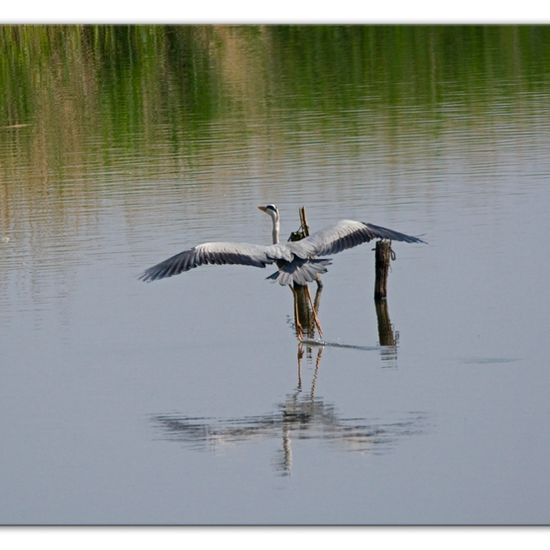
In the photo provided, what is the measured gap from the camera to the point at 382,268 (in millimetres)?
12656

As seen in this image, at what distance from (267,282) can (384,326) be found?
4.97 feet

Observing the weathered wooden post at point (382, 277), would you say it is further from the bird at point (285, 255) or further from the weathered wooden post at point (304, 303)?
the bird at point (285, 255)

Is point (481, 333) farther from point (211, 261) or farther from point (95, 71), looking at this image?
point (95, 71)

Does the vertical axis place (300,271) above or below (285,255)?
below

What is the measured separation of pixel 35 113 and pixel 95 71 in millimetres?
1354

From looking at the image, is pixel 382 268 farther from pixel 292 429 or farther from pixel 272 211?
pixel 292 429

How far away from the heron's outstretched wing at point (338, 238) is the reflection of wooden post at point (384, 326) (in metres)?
0.58

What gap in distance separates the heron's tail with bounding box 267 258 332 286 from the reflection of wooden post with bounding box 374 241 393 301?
3.16 feet

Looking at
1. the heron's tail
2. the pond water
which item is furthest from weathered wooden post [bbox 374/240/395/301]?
the heron's tail

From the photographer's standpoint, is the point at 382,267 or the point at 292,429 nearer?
the point at 292,429

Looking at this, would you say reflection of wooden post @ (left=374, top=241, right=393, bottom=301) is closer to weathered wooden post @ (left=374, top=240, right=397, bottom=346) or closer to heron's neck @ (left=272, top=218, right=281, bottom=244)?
weathered wooden post @ (left=374, top=240, right=397, bottom=346)

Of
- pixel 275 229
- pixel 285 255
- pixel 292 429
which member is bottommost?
pixel 292 429

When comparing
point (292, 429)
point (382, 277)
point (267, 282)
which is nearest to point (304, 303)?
point (382, 277)

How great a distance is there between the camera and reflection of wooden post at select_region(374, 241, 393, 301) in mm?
12586
